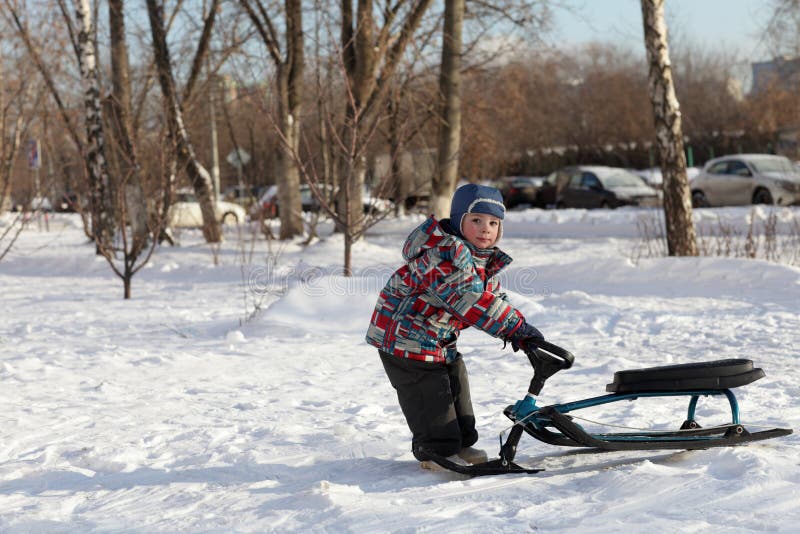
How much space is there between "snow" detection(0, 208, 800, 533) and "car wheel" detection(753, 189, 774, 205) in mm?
11603

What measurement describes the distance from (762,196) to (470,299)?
1986cm

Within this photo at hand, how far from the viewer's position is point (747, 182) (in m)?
22.0

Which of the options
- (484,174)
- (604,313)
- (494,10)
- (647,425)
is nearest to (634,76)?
(484,174)

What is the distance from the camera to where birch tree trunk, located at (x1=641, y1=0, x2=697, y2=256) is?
1104cm

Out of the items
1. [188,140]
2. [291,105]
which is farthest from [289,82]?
[188,140]

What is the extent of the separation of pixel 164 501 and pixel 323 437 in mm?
1156

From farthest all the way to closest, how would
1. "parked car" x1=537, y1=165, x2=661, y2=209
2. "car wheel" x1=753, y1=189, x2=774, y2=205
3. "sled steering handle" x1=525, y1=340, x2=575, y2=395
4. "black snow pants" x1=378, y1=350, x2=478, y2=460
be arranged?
1. "parked car" x1=537, y1=165, x2=661, y2=209
2. "car wheel" x1=753, y1=189, x2=774, y2=205
3. "black snow pants" x1=378, y1=350, x2=478, y2=460
4. "sled steering handle" x1=525, y1=340, x2=575, y2=395

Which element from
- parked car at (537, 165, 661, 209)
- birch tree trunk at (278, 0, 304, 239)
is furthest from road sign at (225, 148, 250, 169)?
parked car at (537, 165, 661, 209)

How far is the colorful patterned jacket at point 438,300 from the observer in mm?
3668

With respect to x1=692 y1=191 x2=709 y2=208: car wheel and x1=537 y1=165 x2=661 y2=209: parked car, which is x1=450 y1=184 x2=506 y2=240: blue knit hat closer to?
x1=692 y1=191 x2=709 y2=208: car wheel

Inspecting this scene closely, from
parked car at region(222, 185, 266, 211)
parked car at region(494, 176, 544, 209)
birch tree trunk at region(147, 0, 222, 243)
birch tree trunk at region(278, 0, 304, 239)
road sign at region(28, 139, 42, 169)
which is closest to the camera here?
birch tree trunk at region(278, 0, 304, 239)

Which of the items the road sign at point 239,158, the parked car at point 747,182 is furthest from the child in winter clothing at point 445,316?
the parked car at point 747,182

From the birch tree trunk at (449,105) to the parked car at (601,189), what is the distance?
10.5 metres

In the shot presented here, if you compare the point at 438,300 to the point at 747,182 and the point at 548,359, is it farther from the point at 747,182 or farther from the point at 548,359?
the point at 747,182
